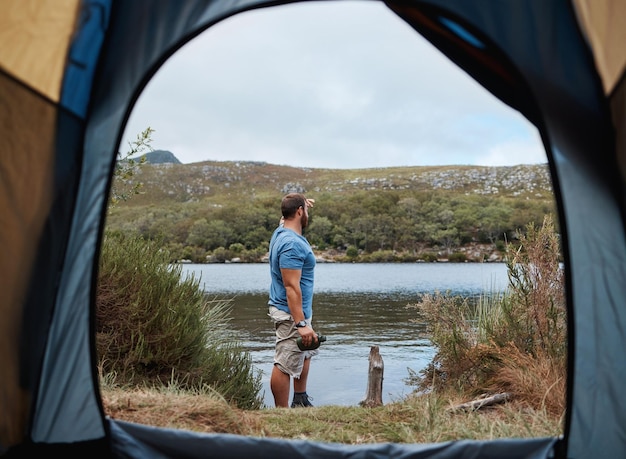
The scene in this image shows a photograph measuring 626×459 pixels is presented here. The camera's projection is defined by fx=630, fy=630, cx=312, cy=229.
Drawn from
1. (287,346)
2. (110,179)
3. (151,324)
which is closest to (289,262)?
(287,346)

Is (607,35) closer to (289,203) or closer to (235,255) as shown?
(289,203)

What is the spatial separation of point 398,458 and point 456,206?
163 feet

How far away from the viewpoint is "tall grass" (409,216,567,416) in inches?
178

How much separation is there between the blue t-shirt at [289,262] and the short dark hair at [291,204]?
0.12m

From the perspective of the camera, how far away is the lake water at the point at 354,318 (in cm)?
1214

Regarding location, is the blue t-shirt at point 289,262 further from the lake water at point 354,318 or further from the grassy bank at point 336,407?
the lake water at point 354,318

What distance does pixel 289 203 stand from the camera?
14.4ft

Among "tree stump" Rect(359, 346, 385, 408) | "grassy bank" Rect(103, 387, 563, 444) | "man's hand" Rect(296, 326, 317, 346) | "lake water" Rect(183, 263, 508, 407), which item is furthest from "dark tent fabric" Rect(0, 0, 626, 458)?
"lake water" Rect(183, 263, 508, 407)

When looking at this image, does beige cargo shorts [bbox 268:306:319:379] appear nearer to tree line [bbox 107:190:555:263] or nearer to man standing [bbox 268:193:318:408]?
man standing [bbox 268:193:318:408]

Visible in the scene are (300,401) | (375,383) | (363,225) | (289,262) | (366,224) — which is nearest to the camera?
(289,262)

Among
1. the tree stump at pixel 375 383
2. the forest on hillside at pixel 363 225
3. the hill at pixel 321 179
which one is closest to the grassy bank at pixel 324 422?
the tree stump at pixel 375 383

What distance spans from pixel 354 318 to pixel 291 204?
64.2ft

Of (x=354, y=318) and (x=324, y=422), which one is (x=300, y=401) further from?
(x=354, y=318)

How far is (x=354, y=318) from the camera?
2356 centimetres
